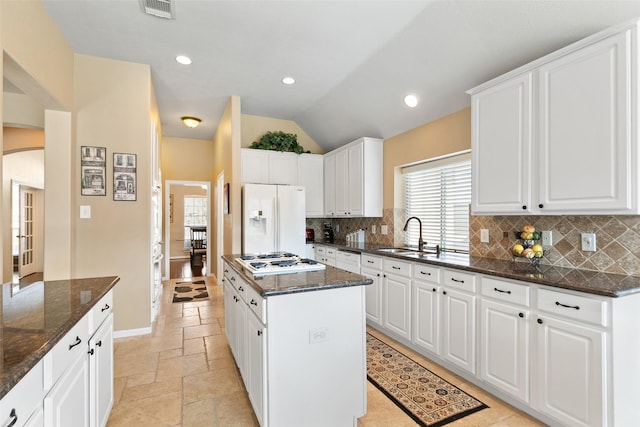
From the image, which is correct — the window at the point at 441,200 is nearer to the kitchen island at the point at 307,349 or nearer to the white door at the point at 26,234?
the kitchen island at the point at 307,349

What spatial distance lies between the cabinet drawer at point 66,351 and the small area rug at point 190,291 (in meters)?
3.79

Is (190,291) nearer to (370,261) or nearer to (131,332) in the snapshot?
(131,332)

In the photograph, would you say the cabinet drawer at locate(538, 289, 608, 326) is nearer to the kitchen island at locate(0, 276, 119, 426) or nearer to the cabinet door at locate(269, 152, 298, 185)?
the kitchen island at locate(0, 276, 119, 426)

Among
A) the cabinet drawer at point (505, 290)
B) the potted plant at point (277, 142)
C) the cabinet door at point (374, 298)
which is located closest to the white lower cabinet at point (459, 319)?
the cabinet drawer at point (505, 290)

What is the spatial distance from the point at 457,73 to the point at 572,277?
6.57 ft

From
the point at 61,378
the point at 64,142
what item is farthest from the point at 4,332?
the point at 64,142

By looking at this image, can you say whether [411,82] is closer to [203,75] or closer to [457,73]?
[457,73]

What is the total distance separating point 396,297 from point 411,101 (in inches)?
86.4

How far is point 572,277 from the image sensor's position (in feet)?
6.49

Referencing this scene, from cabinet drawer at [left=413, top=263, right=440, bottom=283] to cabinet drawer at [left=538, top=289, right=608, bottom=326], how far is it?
0.83 m

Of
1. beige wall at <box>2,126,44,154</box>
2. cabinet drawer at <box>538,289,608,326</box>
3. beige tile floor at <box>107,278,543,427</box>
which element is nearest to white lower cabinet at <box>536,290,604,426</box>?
cabinet drawer at <box>538,289,608,326</box>

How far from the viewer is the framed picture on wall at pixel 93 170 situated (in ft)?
11.2

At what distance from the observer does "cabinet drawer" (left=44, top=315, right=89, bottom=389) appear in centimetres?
110

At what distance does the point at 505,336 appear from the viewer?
6.98 ft
